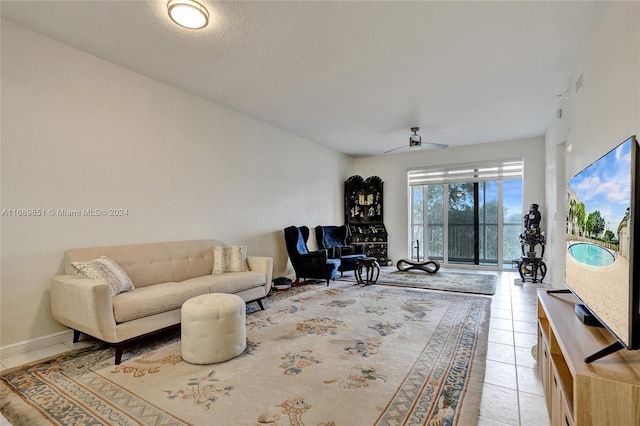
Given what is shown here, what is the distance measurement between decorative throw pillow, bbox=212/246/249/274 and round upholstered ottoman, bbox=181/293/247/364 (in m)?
1.32

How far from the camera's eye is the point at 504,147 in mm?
6645

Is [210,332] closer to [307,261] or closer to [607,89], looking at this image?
[307,261]

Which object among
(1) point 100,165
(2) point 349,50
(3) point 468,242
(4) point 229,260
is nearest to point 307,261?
(4) point 229,260

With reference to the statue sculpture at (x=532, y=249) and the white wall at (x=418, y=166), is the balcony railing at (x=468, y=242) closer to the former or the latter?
the white wall at (x=418, y=166)

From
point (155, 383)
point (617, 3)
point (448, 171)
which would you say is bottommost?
point (155, 383)

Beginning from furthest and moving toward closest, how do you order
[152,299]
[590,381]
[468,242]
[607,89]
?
[468,242], [152,299], [607,89], [590,381]

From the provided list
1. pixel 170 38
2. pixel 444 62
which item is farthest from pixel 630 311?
pixel 170 38

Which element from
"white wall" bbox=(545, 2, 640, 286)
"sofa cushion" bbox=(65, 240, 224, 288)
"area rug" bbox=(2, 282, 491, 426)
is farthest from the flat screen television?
"sofa cushion" bbox=(65, 240, 224, 288)

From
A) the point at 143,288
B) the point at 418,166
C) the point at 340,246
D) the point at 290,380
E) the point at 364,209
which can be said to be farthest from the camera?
the point at 364,209

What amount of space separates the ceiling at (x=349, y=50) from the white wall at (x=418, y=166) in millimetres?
1763

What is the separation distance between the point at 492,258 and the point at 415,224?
181cm

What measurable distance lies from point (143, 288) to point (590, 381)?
10.8 feet

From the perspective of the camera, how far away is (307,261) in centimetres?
522

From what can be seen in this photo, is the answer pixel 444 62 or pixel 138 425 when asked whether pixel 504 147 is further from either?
pixel 138 425
